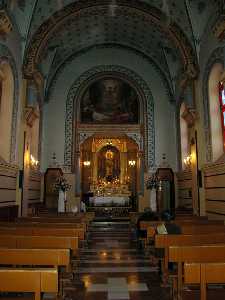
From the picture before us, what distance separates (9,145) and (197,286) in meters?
9.45

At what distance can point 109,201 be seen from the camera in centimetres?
1905

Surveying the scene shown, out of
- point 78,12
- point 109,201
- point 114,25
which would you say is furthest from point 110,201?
point 78,12

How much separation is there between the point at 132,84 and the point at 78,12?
6112 millimetres

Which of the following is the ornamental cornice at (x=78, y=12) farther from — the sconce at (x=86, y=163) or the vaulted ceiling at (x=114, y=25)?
the sconce at (x=86, y=163)

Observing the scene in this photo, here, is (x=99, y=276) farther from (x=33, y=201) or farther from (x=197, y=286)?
(x=33, y=201)

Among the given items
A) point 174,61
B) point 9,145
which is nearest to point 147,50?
point 174,61

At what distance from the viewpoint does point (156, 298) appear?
491cm

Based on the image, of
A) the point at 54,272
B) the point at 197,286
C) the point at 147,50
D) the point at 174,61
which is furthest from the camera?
the point at 147,50

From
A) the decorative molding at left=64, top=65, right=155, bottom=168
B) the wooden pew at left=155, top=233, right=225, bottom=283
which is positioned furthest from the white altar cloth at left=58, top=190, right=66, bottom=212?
the wooden pew at left=155, top=233, right=225, bottom=283

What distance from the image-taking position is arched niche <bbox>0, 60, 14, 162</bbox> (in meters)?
12.0

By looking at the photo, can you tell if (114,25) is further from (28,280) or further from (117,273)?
(28,280)

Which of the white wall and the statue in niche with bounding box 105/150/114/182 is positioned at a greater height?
the white wall

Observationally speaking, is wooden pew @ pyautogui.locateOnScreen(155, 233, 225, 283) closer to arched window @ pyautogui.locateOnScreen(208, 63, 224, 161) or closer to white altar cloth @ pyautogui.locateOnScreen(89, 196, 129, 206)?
arched window @ pyautogui.locateOnScreen(208, 63, 224, 161)

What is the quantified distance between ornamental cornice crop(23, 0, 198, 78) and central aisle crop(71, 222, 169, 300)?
788 cm
